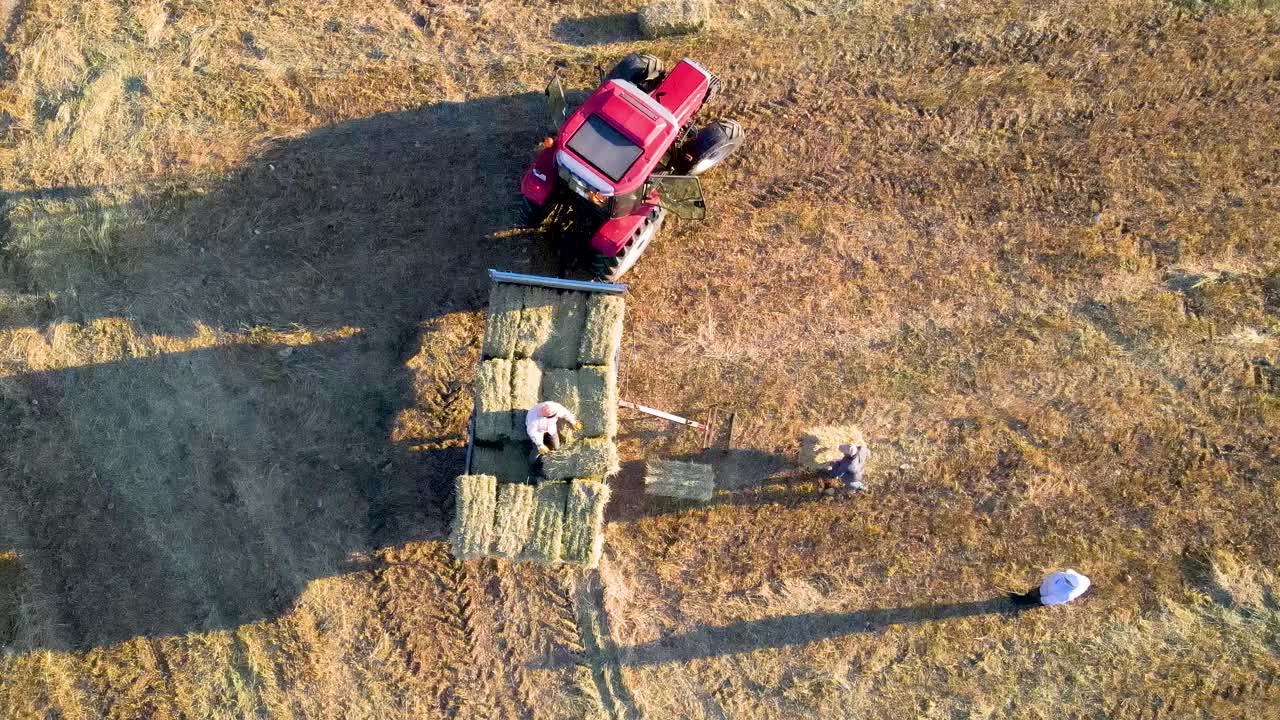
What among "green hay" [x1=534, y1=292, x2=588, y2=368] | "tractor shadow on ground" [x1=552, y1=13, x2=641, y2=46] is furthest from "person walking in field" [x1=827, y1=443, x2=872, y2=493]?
"tractor shadow on ground" [x1=552, y1=13, x2=641, y2=46]

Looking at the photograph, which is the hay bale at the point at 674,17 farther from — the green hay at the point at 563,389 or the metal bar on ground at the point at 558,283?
the green hay at the point at 563,389

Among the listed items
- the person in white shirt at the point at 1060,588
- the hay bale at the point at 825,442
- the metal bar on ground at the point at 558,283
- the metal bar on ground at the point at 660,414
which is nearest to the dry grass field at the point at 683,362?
the metal bar on ground at the point at 660,414

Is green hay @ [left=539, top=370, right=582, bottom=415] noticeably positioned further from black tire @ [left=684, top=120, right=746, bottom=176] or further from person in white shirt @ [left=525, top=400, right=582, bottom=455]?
black tire @ [left=684, top=120, right=746, bottom=176]

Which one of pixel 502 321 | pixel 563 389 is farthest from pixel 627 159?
pixel 563 389

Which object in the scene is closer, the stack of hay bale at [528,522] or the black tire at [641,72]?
the stack of hay bale at [528,522]

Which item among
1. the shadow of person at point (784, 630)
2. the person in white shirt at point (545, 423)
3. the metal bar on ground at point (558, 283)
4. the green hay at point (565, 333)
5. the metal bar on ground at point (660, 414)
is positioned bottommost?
the shadow of person at point (784, 630)

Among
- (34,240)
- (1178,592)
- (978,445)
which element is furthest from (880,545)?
(34,240)
